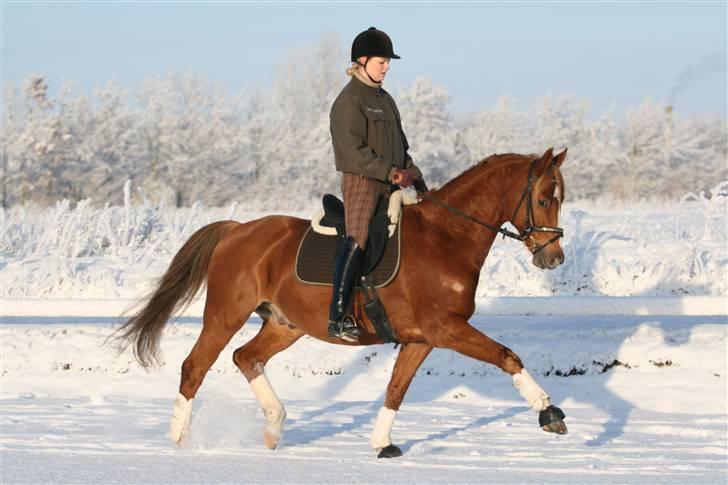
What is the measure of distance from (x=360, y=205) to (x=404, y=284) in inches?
26.5

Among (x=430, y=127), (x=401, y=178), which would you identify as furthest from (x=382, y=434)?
(x=430, y=127)

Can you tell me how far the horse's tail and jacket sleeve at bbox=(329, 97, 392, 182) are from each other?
1792 millimetres

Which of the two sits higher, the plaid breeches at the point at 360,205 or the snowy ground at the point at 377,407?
the plaid breeches at the point at 360,205

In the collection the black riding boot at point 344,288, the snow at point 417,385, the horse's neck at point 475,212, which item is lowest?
the snow at point 417,385

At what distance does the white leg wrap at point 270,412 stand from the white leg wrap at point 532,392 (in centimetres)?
202

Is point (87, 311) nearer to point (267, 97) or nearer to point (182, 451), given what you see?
point (182, 451)

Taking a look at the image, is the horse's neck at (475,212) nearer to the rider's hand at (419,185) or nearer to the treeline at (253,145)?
the rider's hand at (419,185)

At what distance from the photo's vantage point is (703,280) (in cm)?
1570

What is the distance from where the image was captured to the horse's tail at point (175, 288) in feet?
30.7

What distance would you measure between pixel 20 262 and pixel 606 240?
385 inches

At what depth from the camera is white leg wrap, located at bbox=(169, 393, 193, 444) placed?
27.2ft

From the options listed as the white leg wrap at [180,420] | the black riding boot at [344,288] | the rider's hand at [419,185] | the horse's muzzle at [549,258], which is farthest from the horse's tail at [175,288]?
the horse's muzzle at [549,258]

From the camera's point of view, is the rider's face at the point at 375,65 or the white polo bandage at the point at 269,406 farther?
the white polo bandage at the point at 269,406

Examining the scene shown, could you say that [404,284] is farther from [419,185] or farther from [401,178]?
[419,185]
